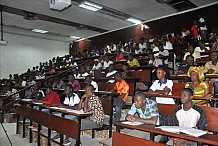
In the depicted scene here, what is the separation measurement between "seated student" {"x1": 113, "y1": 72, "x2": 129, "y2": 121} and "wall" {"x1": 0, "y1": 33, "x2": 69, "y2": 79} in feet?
33.6

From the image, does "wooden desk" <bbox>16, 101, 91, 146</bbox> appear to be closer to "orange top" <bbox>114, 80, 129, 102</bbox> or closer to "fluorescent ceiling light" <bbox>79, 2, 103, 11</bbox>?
"orange top" <bbox>114, 80, 129, 102</bbox>

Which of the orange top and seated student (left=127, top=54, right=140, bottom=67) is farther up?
seated student (left=127, top=54, right=140, bottom=67)

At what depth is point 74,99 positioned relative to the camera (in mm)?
4707

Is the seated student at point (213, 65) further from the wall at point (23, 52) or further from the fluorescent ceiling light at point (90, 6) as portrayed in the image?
the wall at point (23, 52)

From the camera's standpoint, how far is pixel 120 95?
15.0 feet

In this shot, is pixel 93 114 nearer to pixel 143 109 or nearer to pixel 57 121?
pixel 57 121

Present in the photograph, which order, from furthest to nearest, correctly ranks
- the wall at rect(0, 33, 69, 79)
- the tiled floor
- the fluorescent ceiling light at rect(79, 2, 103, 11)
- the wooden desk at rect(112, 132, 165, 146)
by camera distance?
the wall at rect(0, 33, 69, 79), the fluorescent ceiling light at rect(79, 2, 103, 11), the tiled floor, the wooden desk at rect(112, 132, 165, 146)

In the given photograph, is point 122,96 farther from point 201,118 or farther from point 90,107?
point 201,118

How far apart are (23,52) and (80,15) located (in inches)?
224

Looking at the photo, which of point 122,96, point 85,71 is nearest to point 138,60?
point 85,71

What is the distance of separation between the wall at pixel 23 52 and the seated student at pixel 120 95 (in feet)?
33.6

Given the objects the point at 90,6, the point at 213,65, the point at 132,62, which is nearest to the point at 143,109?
the point at 213,65

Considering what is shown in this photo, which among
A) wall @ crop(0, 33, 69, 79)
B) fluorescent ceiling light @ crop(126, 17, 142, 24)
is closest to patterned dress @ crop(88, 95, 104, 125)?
fluorescent ceiling light @ crop(126, 17, 142, 24)

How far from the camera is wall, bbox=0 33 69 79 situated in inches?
516
